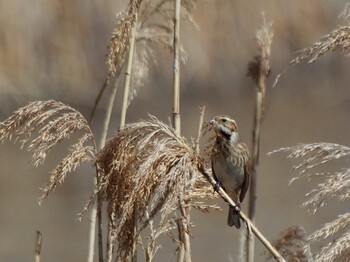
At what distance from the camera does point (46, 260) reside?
5957 millimetres

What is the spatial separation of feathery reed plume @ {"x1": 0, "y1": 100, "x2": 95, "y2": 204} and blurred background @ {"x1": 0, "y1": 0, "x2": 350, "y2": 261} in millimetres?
2944

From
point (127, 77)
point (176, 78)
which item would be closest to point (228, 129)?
point (127, 77)

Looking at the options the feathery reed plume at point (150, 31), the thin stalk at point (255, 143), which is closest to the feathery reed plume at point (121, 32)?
the feathery reed plume at point (150, 31)

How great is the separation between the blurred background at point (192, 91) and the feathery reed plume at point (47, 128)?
9.66ft

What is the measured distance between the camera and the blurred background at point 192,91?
20.2ft

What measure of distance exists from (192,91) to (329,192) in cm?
549

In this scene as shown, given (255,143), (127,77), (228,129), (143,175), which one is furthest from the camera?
(228,129)

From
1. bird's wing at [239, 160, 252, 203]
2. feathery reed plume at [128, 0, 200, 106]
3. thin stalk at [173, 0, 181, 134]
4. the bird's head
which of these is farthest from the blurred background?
thin stalk at [173, 0, 181, 134]

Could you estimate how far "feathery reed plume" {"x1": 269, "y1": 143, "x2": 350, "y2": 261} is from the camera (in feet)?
6.57

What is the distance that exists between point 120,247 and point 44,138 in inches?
12.3

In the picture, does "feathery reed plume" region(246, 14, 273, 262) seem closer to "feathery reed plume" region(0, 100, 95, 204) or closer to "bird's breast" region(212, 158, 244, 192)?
"feathery reed plume" region(0, 100, 95, 204)

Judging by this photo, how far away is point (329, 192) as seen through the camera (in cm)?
204

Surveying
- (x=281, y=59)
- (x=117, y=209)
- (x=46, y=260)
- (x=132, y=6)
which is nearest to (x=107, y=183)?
(x=117, y=209)

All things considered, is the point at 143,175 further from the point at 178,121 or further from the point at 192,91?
the point at 192,91
